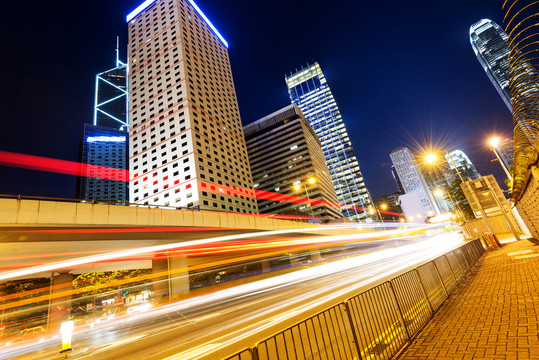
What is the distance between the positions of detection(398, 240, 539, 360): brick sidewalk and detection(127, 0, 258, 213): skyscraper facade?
4987cm

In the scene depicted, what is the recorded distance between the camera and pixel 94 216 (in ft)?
50.2

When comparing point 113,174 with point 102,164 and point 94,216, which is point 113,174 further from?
point 94,216

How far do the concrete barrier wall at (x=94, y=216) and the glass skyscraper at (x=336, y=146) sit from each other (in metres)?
136

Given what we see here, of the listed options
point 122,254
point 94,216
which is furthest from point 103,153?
point 122,254

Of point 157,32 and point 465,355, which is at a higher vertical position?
point 157,32

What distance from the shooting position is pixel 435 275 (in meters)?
7.86

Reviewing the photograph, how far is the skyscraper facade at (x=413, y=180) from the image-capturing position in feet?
542

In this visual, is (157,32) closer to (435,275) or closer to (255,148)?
(255,148)

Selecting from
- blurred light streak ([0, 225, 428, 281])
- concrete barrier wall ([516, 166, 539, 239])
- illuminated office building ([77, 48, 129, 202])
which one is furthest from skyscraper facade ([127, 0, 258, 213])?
illuminated office building ([77, 48, 129, 202])

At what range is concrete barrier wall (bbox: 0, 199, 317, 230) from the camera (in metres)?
12.9

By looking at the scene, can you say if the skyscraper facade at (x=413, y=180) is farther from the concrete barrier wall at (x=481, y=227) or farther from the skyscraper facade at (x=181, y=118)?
the concrete barrier wall at (x=481, y=227)

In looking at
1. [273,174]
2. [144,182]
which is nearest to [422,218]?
[273,174]

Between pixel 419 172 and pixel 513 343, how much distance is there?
198247 mm

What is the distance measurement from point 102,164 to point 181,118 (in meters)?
107
